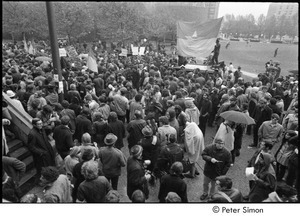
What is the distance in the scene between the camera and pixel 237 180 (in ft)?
20.3

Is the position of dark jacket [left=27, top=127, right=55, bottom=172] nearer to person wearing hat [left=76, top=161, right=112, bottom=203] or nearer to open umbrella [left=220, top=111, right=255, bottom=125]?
person wearing hat [left=76, top=161, right=112, bottom=203]

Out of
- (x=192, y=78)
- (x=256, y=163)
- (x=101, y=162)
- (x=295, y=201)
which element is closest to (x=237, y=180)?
(x=256, y=163)

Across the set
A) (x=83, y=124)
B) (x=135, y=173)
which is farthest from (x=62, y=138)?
(x=135, y=173)

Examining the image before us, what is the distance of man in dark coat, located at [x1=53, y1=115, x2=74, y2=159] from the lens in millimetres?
5211

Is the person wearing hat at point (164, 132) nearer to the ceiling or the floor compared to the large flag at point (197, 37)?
nearer to the floor

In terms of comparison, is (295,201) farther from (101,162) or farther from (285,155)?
(101,162)

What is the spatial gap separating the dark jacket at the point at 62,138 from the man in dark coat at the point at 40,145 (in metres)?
0.17

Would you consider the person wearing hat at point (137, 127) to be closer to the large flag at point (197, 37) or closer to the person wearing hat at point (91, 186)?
the person wearing hat at point (91, 186)

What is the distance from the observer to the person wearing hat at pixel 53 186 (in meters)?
3.58

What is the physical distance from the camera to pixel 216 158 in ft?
15.9

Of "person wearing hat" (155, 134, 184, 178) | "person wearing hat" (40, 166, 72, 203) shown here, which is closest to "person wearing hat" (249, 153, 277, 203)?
"person wearing hat" (155, 134, 184, 178)

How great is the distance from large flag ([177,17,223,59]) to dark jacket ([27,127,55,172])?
8.52 m

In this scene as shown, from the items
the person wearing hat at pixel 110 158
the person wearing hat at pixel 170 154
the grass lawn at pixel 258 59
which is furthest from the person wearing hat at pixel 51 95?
the grass lawn at pixel 258 59

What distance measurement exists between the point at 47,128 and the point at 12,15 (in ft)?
46.6
